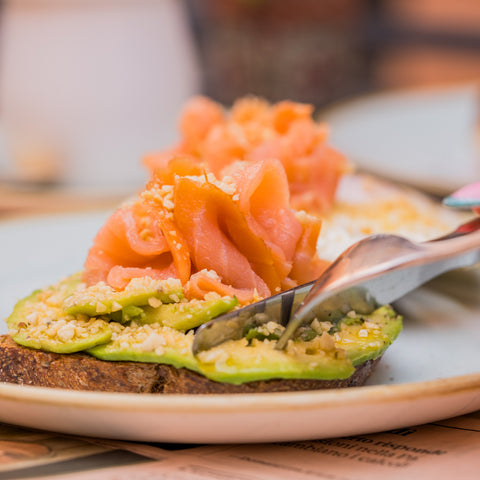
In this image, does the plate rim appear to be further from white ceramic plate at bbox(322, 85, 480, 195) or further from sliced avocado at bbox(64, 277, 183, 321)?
white ceramic plate at bbox(322, 85, 480, 195)

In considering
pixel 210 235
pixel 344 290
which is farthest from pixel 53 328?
pixel 344 290

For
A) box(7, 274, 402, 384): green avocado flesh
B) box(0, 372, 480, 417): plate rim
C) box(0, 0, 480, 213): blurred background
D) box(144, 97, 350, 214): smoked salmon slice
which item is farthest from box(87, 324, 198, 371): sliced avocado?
box(0, 0, 480, 213): blurred background

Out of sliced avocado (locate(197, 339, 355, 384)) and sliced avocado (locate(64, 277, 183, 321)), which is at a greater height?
sliced avocado (locate(64, 277, 183, 321))

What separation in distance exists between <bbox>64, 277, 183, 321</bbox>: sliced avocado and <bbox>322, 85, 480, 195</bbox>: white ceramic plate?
133 cm

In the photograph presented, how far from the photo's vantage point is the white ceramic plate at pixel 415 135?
2.73 meters

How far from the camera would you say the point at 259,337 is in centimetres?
113

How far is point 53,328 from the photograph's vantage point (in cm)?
120

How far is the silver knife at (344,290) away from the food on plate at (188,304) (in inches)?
0.7

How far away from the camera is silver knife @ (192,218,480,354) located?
1097 mm

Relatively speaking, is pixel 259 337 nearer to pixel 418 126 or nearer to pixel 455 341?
pixel 455 341

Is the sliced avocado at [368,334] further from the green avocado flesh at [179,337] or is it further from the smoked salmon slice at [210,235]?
the smoked salmon slice at [210,235]

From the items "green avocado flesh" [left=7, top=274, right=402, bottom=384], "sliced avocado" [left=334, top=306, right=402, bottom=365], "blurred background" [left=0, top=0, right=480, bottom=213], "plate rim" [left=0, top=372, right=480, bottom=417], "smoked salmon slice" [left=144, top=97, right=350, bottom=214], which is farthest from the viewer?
"blurred background" [left=0, top=0, right=480, bottom=213]

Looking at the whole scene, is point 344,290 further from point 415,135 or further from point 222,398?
point 415,135

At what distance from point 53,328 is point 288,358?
374 mm
